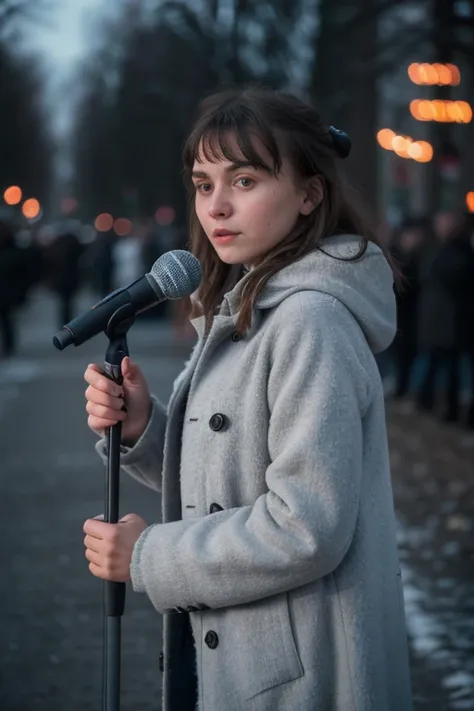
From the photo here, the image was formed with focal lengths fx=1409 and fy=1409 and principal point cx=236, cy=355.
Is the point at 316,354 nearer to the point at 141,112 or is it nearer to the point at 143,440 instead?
the point at 143,440

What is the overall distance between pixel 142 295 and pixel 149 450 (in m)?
0.44

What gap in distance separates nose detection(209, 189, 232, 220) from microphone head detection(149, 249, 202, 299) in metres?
0.12

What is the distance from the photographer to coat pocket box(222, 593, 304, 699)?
251 centimetres

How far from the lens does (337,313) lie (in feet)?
8.29

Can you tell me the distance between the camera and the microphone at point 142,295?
267cm

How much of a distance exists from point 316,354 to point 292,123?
1.57 feet

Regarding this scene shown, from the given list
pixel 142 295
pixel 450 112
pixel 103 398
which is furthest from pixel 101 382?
pixel 450 112

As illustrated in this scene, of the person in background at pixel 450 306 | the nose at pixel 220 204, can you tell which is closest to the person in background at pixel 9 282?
the person in background at pixel 450 306

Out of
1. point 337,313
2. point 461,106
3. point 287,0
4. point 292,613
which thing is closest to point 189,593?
point 292,613

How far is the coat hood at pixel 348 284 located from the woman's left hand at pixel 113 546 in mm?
455

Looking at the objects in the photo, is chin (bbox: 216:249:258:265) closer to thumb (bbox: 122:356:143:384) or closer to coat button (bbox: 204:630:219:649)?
thumb (bbox: 122:356:143:384)

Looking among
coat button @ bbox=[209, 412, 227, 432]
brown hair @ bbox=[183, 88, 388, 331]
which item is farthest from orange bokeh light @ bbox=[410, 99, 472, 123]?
coat button @ bbox=[209, 412, 227, 432]

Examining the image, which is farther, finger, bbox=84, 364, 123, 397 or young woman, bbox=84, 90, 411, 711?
finger, bbox=84, 364, 123, 397

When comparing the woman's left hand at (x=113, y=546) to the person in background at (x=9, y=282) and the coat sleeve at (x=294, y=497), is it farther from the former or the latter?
the person in background at (x=9, y=282)
